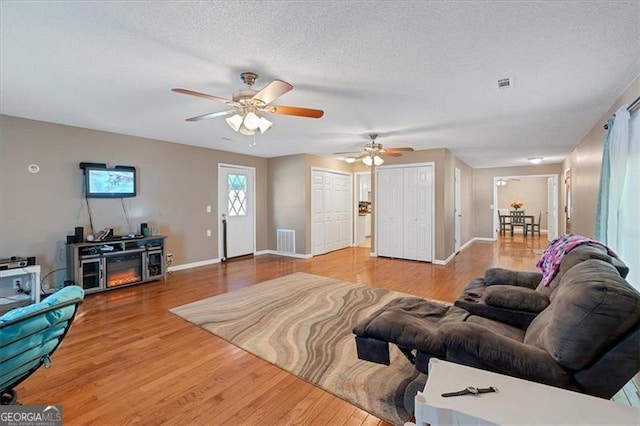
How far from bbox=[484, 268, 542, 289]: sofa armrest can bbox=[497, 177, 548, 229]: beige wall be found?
35.1ft

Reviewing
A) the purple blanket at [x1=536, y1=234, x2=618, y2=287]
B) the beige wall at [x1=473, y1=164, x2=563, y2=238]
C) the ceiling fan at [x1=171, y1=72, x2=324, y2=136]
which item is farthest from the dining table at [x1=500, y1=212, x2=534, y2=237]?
the ceiling fan at [x1=171, y1=72, x2=324, y2=136]

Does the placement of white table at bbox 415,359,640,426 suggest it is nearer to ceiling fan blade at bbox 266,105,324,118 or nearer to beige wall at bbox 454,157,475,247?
ceiling fan blade at bbox 266,105,324,118

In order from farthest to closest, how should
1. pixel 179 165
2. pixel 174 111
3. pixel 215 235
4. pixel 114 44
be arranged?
1. pixel 215 235
2. pixel 179 165
3. pixel 174 111
4. pixel 114 44

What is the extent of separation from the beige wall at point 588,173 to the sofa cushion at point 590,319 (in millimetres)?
2460

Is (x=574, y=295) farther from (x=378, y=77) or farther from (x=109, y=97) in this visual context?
(x=109, y=97)

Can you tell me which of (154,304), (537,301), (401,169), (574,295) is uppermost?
(401,169)

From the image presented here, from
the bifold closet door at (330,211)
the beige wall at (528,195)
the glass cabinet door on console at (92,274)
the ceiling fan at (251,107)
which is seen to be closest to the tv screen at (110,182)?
the glass cabinet door on console at (92,274)

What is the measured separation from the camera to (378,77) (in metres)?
2.65

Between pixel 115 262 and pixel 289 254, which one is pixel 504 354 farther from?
pixel 289 254

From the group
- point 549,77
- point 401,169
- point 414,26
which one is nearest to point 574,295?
point 414,26

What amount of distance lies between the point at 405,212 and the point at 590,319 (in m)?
5.31

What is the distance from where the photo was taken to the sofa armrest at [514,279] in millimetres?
2734

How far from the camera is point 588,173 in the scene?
14.9 feet

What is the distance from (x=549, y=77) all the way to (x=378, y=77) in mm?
1479
